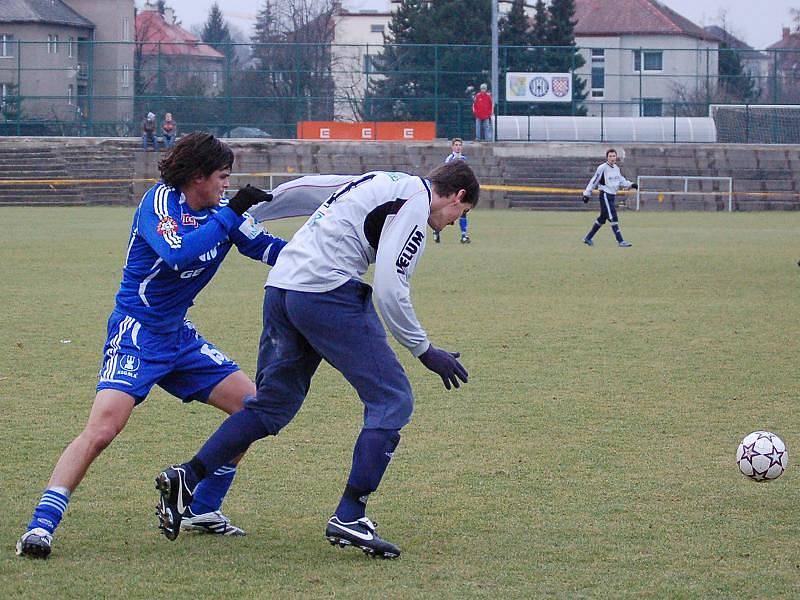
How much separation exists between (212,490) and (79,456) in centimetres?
61

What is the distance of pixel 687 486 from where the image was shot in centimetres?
574

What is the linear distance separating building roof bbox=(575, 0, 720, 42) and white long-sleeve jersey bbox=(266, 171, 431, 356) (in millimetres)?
74169

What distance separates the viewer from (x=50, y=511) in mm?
4523

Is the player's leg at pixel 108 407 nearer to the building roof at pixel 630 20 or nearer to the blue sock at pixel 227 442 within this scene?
the blue sock at pixel 227 442

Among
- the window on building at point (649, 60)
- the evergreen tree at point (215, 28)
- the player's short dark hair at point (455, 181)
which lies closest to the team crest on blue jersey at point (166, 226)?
the player's short dark hair at point (455, 181)

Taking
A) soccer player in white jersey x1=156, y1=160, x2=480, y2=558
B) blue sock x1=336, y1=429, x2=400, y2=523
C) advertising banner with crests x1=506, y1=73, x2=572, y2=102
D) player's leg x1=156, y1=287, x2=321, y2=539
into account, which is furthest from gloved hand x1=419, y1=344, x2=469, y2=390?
advertising banner with crests x1=506, y1=73, x2=572, y2=102

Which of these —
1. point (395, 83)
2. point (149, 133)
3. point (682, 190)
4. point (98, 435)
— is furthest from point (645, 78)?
point (98, 435)

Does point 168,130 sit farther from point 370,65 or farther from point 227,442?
point 227,442

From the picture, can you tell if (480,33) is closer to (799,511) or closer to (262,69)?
(262,69)

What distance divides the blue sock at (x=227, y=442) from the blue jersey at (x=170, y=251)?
1.57 ft

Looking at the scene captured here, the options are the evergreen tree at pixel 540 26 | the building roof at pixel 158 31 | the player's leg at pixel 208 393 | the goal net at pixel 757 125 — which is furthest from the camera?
the building roof at pixel 158 31

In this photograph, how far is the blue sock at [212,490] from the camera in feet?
16.2

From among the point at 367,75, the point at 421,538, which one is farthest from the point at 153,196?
the point at 367,75

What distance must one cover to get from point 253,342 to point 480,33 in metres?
46.7
